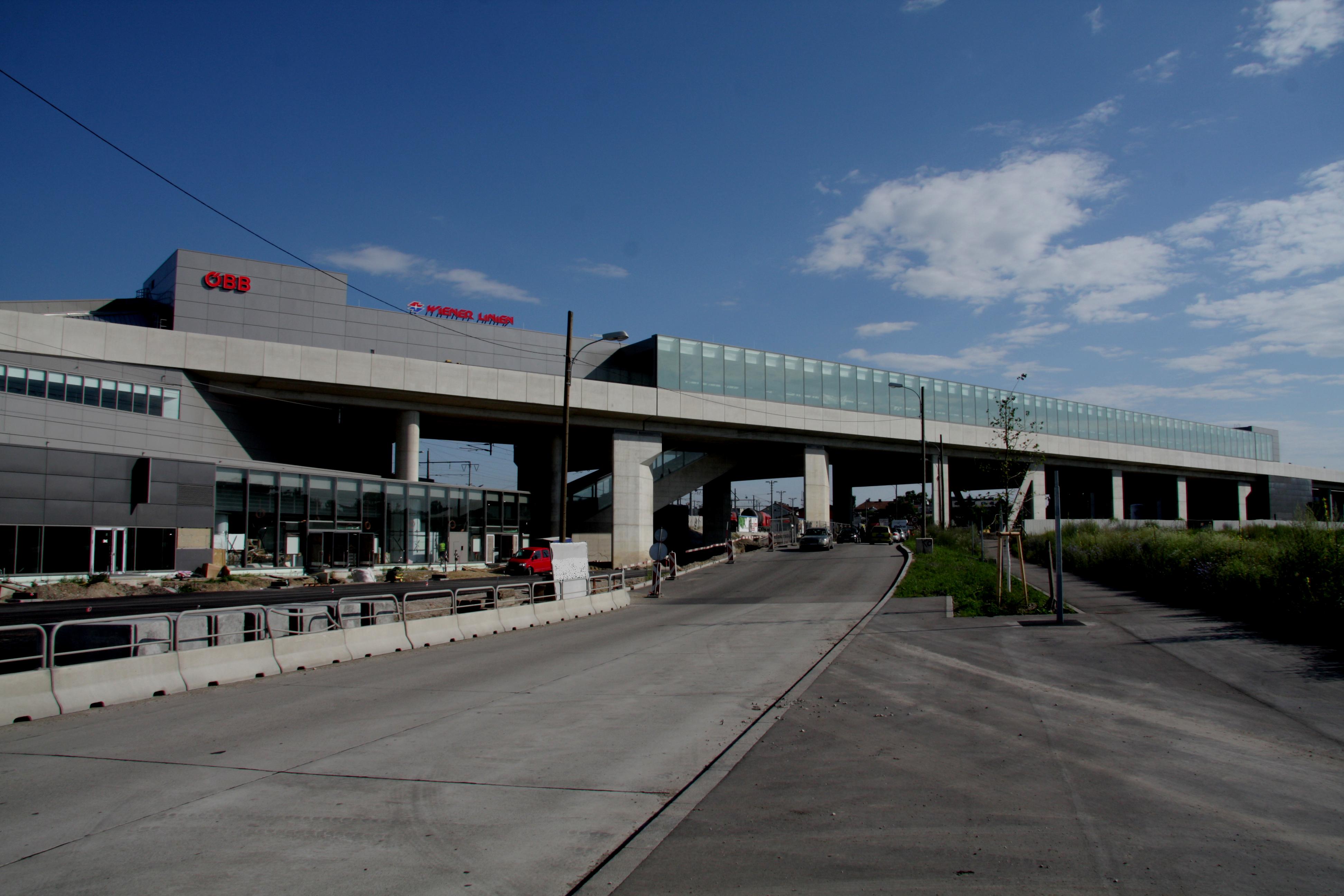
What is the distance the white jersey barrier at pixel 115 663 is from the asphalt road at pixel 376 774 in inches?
10.4

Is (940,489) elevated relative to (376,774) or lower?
elevated

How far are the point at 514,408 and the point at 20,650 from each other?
114 ft

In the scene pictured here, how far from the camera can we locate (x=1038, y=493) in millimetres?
75062

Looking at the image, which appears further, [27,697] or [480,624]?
[480,624]

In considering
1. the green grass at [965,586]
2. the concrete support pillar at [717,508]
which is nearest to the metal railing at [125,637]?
the green grass at [965,586]

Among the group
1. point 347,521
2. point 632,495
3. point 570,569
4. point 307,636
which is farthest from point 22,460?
point 632,495

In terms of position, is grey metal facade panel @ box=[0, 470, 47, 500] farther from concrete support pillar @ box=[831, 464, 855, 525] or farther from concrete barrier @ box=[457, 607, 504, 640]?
concrete support pillar @ box=[831, 464, 855, 525]

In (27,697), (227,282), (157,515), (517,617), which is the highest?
(227,282)

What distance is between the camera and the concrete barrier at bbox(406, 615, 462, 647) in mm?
17000

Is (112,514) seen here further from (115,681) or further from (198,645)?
(115,681)

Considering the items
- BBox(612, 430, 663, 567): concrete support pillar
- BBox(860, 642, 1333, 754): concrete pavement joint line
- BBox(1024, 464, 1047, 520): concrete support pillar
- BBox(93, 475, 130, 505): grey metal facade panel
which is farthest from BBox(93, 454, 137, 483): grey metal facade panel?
BBox(1024, 464, 1047, 520): concrete support pillar

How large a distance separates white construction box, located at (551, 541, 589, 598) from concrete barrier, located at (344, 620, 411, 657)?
24.7 ft

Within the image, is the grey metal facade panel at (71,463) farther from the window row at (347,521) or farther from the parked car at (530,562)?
the parked car at (530,562)

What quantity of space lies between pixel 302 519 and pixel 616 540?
1913 centimetres
